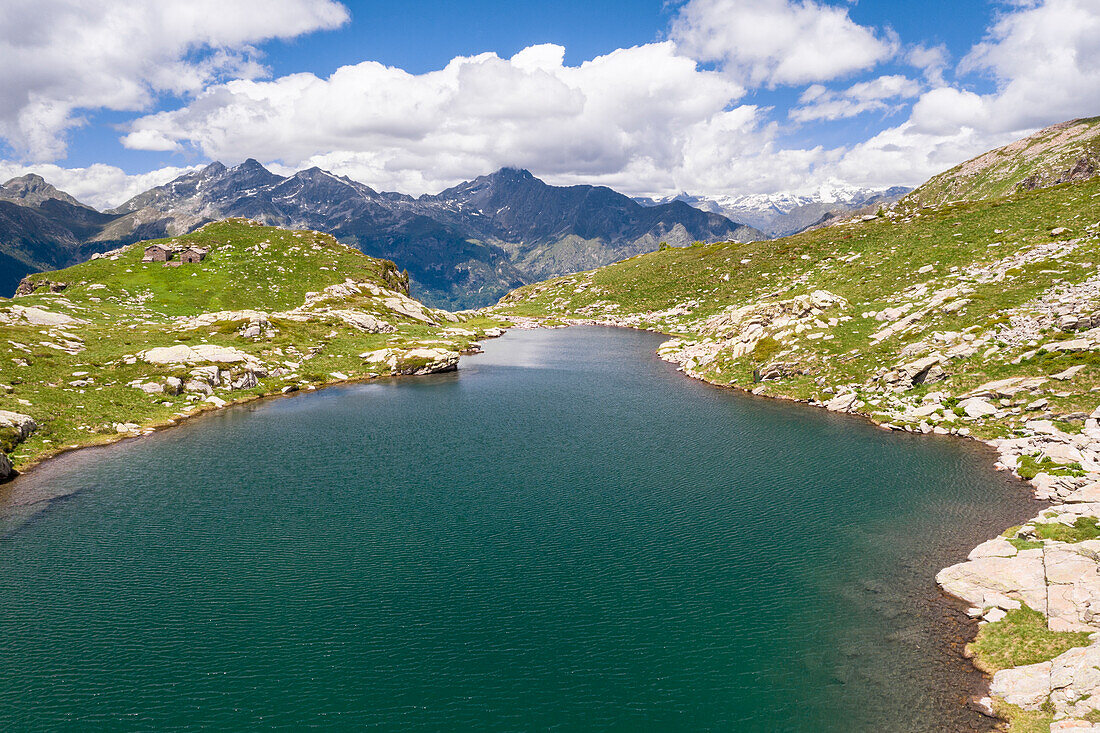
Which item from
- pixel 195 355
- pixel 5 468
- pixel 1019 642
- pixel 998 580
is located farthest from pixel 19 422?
pixel 998 580

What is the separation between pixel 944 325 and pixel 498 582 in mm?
76660

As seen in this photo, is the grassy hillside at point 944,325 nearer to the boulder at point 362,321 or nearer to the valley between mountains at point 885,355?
the valley between mountains at point 885,355

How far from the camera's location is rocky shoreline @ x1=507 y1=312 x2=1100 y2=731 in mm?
23922

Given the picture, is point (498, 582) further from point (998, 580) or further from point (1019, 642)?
point (998, 580)

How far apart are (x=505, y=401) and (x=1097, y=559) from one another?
72.1m

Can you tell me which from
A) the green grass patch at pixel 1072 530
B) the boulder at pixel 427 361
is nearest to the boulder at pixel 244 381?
the boulder at pixel 427 361

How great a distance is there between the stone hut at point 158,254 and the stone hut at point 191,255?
396cm

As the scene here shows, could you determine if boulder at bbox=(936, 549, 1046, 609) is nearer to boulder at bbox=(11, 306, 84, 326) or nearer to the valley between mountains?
the valley between mountains

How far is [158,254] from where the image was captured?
170m

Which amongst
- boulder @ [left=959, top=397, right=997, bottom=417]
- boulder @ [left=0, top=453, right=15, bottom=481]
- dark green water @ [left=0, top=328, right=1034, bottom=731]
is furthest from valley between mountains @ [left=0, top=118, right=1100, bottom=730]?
dark green water @ [left=0, top=328, right=1034, bottom=731]

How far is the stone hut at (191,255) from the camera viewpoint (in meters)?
170

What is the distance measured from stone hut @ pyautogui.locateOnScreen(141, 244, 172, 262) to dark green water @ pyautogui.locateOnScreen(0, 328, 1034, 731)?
13773 centimetres

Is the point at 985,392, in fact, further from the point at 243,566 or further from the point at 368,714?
the point at 243,566

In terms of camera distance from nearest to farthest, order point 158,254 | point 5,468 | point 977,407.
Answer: point 5,468, point 977,407, point 158,254
